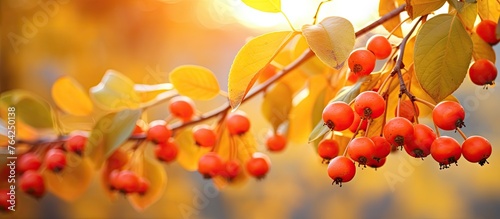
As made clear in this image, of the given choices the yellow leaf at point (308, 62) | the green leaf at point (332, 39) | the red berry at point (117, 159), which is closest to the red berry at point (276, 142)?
the yellow leaf at point (308, 62)

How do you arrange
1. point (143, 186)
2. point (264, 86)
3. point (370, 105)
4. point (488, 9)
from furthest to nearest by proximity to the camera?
point (143, 186)
point (264, 86)
point (488, 9)
point (370, 105)

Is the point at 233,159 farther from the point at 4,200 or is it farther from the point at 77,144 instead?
the point at 4,200

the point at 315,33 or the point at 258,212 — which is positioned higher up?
the point at 315,33

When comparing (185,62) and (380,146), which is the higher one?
(185,62)

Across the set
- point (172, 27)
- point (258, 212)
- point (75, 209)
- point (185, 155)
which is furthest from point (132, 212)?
point (185, 155)

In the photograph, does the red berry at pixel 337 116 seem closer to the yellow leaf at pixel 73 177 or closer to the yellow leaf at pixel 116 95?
the yellow leaf at pixel 116 95

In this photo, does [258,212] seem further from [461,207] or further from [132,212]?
[461,207]

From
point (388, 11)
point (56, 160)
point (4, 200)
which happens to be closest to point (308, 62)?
point (388, 11)
